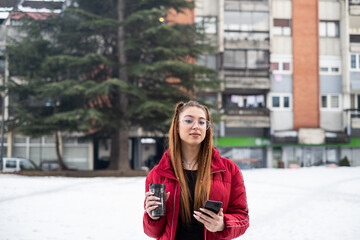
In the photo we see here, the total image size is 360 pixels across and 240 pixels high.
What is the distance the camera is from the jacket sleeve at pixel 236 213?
2270 mm

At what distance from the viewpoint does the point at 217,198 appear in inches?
92.4

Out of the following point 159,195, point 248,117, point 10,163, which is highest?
point 248,117

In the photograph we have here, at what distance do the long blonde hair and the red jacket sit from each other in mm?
41

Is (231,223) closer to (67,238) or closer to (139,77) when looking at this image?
(67,238)

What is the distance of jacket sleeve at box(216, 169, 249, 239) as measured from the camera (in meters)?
2.27

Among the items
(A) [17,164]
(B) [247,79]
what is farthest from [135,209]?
(B) [247,79]

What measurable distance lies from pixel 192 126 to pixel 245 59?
2565 cm

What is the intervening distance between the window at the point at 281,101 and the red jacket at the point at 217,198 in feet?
85.4

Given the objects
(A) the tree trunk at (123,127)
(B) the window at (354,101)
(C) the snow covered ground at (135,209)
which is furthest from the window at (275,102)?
(C) the snow covered ground at (135,209)

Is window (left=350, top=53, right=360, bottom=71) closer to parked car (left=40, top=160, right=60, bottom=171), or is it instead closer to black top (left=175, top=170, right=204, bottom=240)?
parked car (left=40, top=160, right=60, bottom=171)

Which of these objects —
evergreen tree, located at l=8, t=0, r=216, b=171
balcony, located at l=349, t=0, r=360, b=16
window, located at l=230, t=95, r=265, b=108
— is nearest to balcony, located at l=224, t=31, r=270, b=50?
window, located at l=230, t=95, r=265, b=108

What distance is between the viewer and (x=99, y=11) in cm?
1859

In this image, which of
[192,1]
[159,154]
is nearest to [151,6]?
[192,1]

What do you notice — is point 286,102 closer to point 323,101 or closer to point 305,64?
point 323,101
